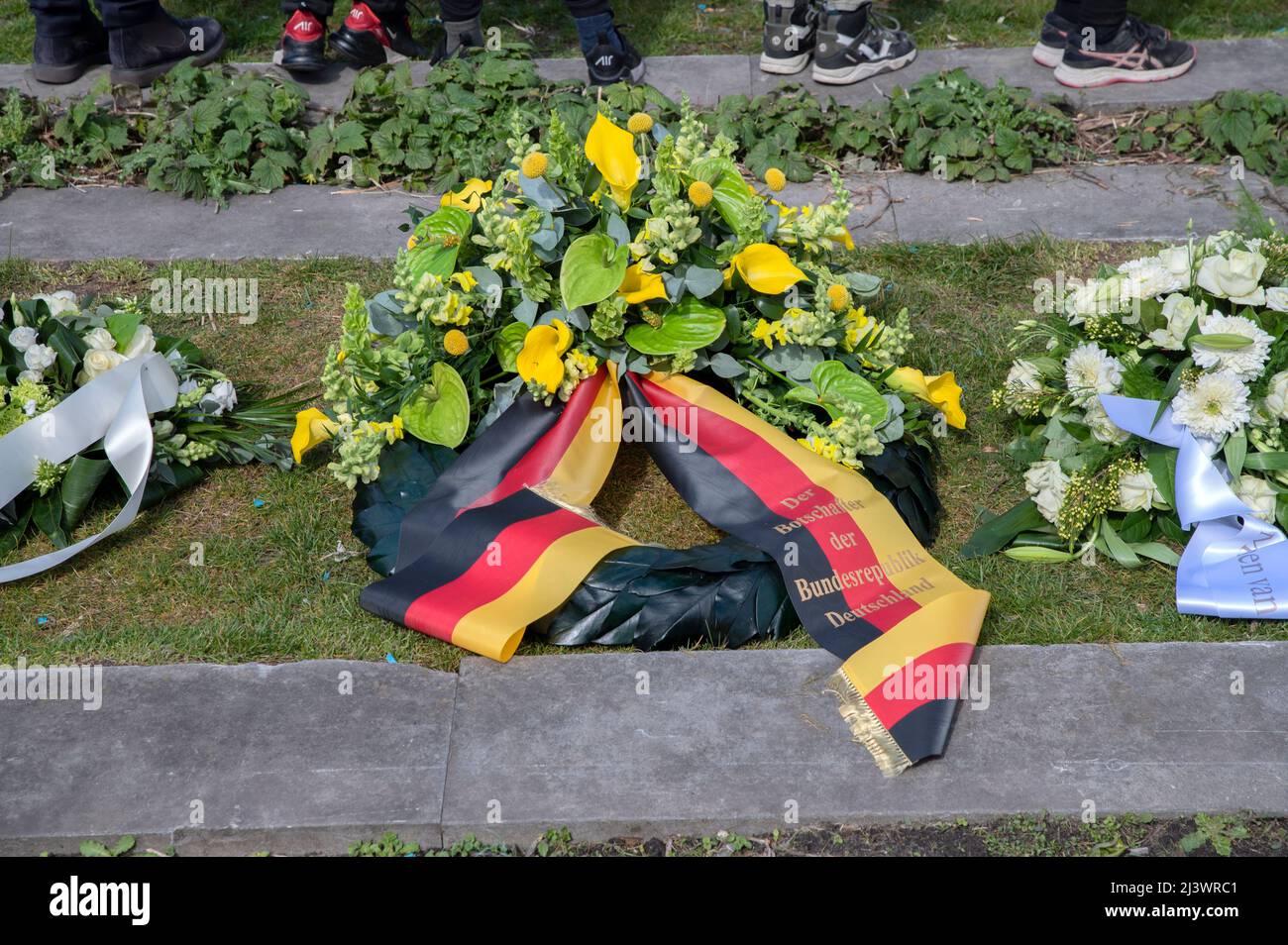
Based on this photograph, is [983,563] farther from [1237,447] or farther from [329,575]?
[329,575]

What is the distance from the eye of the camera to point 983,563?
316 cm

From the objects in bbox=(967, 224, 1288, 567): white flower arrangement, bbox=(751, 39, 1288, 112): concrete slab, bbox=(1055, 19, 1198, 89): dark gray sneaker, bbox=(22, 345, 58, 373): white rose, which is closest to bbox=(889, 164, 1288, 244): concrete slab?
bbox=(751, 39, 1288, 112): concrete slab

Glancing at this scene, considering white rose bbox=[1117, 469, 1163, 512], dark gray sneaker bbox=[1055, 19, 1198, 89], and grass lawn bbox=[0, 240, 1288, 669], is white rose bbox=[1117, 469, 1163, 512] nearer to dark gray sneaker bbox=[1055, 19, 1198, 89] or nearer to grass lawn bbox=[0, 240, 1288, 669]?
grass lawn bbox=[0, 240, 1288, 669]

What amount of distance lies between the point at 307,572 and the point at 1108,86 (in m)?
4.12

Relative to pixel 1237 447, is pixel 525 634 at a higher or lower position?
lower

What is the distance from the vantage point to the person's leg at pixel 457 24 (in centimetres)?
572

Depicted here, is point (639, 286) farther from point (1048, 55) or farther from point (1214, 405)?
point (1048, 55)

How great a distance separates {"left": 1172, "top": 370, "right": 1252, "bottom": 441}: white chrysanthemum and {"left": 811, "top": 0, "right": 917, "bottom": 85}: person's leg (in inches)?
116

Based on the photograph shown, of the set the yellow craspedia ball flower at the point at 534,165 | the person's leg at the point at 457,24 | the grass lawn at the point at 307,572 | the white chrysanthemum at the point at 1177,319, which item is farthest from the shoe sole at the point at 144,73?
the white chrysanthemum at the point at 1177,319

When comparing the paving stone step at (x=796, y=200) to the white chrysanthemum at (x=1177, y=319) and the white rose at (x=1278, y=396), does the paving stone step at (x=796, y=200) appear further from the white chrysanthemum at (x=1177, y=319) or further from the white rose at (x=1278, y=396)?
the white rose at (x=1278, y=396)

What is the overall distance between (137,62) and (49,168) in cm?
80

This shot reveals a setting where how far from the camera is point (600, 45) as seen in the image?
18.0ft

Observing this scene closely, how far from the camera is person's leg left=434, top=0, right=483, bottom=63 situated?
5.72 m

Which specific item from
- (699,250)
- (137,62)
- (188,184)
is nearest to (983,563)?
(699,250)
